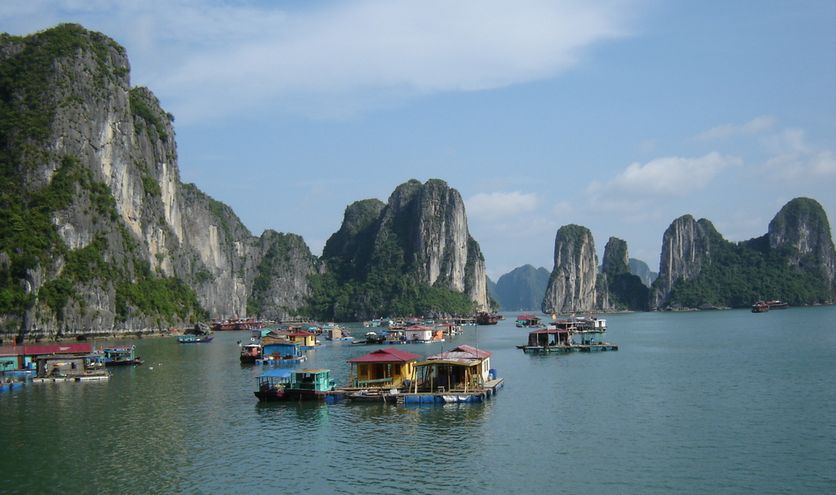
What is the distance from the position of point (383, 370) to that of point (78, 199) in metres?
88.4

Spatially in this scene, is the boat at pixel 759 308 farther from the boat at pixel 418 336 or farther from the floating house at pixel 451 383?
the floating house at pixel 451 383

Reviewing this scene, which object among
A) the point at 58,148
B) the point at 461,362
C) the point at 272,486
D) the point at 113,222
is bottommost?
the point at 272,486

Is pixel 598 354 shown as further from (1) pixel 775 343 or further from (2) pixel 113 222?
(2) pixel 113 222

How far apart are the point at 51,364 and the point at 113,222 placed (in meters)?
74.2

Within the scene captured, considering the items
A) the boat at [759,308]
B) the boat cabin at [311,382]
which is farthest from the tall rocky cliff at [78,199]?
the boat at [759,308]

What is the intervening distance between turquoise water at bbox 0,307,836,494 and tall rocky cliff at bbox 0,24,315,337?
5766cm

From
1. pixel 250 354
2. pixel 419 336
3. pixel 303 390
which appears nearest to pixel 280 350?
pixel 250 354

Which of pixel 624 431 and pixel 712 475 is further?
pixel 624 431

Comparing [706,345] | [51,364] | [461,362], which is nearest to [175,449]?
[461,362]

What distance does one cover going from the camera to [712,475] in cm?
2553

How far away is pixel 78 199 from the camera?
383 ft

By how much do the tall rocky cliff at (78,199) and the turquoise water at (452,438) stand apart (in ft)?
189

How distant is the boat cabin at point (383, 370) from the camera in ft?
143

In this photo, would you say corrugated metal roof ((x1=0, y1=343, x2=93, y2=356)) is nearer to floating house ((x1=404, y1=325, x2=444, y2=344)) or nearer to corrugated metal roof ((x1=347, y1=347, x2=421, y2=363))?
corrugated metal roof ((x1=347, y1=347, x2=421, y2=363))
